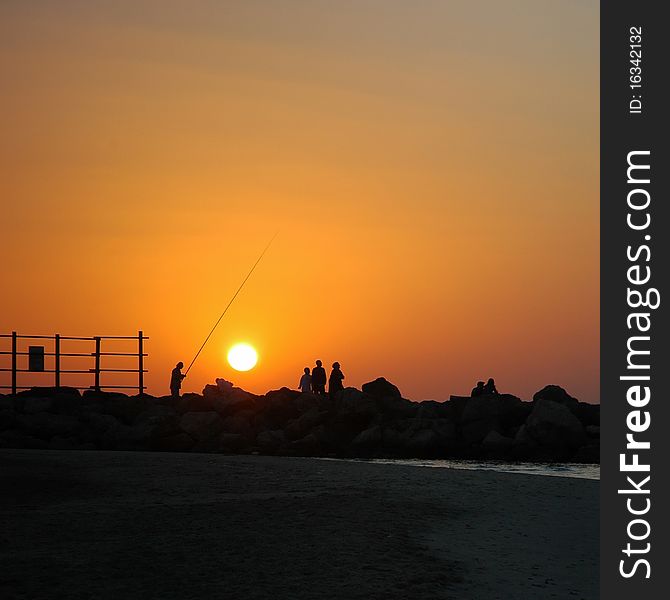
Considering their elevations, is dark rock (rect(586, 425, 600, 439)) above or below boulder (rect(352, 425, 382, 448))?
above

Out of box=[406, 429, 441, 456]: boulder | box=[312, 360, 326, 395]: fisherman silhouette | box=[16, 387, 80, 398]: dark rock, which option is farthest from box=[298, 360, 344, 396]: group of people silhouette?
box=[16, 387, 80, 398]: dark rock

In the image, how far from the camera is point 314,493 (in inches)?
595

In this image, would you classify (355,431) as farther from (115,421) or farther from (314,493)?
(314,493)

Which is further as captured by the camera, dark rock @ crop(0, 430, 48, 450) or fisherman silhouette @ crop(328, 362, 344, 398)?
fisherman silhouette @ crop(328, 362, 344, 398)

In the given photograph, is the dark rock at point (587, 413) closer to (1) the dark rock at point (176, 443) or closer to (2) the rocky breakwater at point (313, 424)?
(2) the rocky breakwater at point (313, 424)

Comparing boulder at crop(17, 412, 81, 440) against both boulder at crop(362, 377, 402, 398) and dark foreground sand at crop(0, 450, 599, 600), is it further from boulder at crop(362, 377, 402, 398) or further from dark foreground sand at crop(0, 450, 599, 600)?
dark foreground sand at crop(0, 450, 599, 600)

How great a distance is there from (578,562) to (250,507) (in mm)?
4141

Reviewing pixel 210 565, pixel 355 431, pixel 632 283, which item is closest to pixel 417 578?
→ pixel 210 565

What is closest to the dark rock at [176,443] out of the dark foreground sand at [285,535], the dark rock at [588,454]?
the dark rock at [588,454]

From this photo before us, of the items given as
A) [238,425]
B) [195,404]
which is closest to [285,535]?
[238,425]

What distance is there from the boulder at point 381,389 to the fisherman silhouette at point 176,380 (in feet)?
22.9

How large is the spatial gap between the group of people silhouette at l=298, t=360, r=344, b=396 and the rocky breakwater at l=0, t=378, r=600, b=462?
1.32ft

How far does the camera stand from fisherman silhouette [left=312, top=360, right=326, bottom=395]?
128 ft

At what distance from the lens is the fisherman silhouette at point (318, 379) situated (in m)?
38.9
